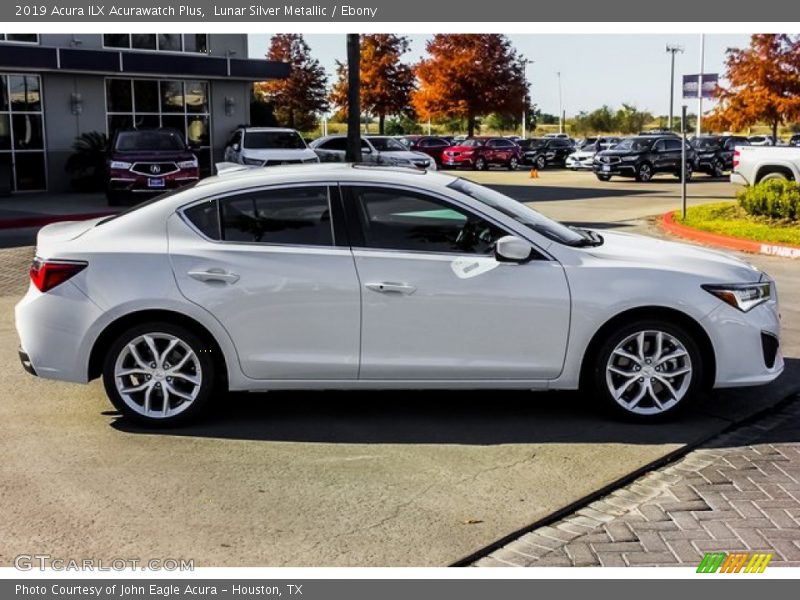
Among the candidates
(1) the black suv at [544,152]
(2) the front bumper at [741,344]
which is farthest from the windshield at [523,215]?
(1) the black suv at [544,152]

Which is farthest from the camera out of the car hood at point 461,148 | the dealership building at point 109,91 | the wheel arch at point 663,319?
the car hood at point 461,148

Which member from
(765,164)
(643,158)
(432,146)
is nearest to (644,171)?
(643,158)

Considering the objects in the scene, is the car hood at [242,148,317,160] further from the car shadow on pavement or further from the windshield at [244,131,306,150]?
the car shadow on pavement

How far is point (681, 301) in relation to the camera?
5777mm

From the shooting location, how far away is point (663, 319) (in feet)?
19.2

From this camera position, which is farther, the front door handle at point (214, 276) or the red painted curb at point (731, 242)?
the red painted curb at point (731, 242)

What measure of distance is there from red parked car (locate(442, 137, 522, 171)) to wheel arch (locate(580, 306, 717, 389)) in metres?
38.5

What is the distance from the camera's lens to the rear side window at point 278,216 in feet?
19.3

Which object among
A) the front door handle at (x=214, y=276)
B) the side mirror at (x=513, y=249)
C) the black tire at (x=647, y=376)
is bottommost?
the black tire at (x=647, y=376)

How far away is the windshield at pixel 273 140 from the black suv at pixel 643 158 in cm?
1347

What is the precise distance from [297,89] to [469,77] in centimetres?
1219

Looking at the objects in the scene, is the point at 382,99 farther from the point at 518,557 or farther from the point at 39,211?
the point at 518,557

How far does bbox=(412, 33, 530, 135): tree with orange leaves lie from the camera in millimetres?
57812

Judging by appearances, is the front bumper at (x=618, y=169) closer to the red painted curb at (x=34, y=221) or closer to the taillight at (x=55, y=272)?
the red painted curb at (x=34, y=221)
